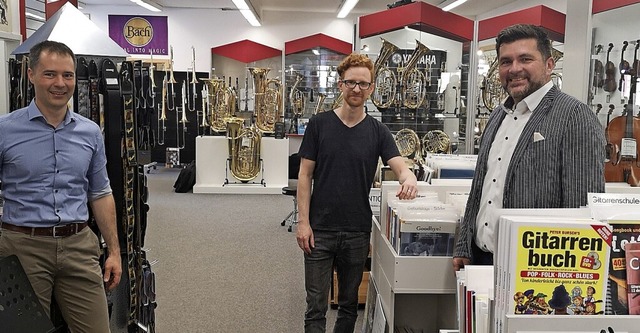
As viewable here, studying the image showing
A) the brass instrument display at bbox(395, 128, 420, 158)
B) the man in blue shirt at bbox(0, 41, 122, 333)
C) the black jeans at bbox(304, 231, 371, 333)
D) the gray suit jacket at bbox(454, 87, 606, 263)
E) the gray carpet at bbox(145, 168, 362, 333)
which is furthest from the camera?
the brass instrument display at bbox(395, 128, 420, 158)

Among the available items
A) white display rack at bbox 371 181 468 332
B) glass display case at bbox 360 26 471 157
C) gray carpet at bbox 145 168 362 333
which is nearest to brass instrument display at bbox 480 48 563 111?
glass display case at bbox 360 26 471 157

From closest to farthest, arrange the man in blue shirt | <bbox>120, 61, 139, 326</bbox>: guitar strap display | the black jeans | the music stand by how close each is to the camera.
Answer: the music stand, the man in blue shirt, the black jeans, <bbox>120, 61, 139, 326</bbox>: guitar strap display

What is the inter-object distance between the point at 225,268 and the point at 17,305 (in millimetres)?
3589

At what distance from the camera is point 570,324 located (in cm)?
122

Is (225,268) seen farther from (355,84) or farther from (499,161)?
(499,161)

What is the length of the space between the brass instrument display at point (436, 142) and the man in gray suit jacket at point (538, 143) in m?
3.54

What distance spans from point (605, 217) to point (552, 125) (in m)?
0.82

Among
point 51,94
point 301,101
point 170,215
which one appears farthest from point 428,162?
point 301,101

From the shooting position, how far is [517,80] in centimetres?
208

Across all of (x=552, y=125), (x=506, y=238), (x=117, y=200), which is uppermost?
(x=552, y=125)

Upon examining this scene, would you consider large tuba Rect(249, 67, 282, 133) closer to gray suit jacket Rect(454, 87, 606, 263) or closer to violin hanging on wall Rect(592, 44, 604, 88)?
violin hanging on wall Rect(592, 44, 604, 88)

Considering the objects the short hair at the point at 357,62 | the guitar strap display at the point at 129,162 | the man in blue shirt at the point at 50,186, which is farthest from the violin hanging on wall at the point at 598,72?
the man in blue shirt at the point at 50,186

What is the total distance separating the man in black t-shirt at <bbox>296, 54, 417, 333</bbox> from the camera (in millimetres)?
2770

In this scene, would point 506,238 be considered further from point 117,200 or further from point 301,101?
point 301,101
